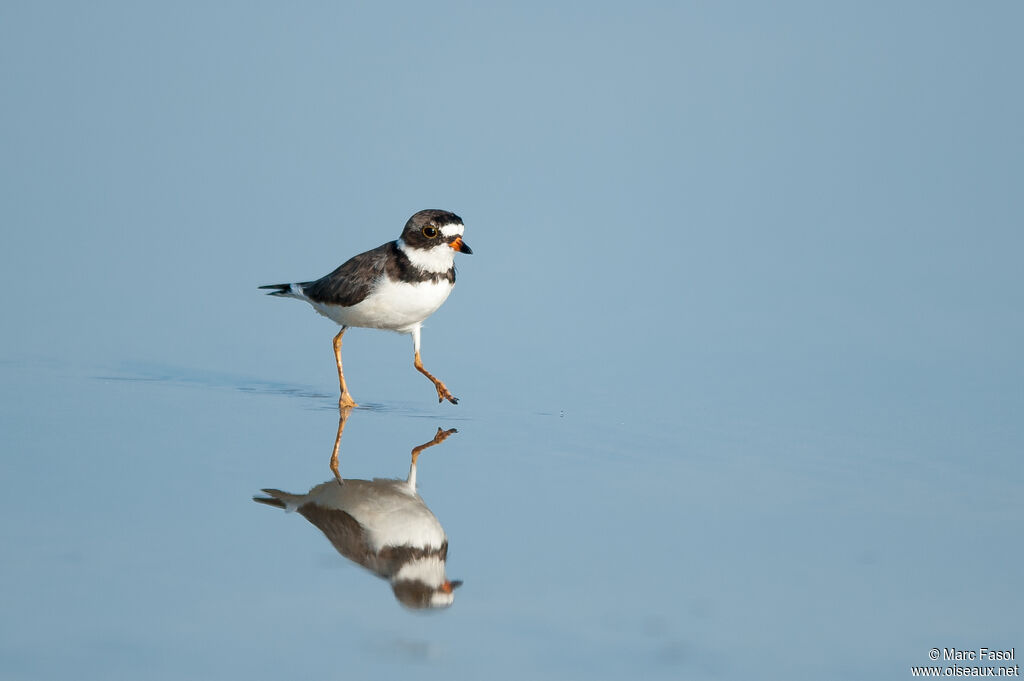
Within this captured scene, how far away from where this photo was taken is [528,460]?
8.18 meters

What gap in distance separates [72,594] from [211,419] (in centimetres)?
383

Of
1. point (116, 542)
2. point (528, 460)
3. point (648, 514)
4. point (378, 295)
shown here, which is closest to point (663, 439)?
point (528, 460)

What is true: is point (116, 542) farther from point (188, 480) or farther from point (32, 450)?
point (32, 450)

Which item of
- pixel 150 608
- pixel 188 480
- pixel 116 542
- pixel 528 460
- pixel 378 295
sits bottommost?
pixel 150 608

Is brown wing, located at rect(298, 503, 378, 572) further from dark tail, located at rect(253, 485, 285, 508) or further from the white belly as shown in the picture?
the white belly

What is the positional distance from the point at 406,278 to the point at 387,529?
3.74 meters

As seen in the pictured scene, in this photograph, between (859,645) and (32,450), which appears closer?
(859,645)

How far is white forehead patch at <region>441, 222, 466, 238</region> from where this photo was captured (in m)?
9.81

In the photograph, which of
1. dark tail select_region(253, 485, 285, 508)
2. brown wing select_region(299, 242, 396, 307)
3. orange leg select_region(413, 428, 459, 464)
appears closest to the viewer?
dark tail select_region(253, 485, 285, 508)

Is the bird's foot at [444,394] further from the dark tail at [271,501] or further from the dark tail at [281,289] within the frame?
the dark tail at [271,501]

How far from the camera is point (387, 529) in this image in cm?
649

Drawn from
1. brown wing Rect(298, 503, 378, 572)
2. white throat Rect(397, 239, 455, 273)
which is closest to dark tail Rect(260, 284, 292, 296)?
white throat Rect(397, 239, 455, 273)

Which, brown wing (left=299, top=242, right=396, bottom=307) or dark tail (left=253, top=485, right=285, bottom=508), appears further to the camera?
brown wing (left=299, top=242, right=396, bottom=307)

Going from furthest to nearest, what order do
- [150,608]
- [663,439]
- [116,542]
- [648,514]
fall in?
[663,439] → [648,514] → [116,542] → [150,608]
